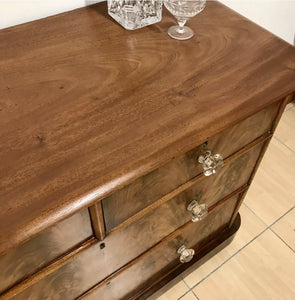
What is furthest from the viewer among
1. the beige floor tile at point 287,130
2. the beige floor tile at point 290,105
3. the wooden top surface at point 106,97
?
the beige floor tile at point 290,105

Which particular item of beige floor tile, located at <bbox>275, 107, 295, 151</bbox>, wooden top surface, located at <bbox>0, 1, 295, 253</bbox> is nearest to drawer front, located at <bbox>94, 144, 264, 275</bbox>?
wooden top surface, located at <bbox>0, 1, 295, 253</bbox>

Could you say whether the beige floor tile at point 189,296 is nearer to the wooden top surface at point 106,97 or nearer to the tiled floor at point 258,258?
the tiled floor at point 258,258

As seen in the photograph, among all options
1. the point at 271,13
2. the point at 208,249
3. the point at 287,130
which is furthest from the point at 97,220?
the point at 287,130

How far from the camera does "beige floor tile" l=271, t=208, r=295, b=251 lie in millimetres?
1270

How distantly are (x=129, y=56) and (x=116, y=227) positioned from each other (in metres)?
0.34

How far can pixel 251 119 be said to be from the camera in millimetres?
666

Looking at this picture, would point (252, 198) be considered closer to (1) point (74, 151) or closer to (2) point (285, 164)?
(2) point (285, 164)

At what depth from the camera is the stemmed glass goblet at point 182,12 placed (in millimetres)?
705

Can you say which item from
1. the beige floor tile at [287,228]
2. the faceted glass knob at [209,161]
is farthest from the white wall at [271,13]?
the beige floor tile at [287,228]

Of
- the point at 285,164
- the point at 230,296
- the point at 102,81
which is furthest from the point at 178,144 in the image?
the point at 285,164

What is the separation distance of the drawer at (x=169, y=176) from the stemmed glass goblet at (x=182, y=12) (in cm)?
24

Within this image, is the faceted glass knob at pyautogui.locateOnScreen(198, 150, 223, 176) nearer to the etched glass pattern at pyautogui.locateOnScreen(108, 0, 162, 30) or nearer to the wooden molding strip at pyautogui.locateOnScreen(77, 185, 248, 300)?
the wooden molding strip at pyautogui.locateOnScreen(77, 185, 248, 300)

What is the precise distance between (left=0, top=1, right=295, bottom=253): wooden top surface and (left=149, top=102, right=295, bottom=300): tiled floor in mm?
690

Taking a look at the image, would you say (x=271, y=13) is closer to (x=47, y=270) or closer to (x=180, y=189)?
(x=180, y=189)
